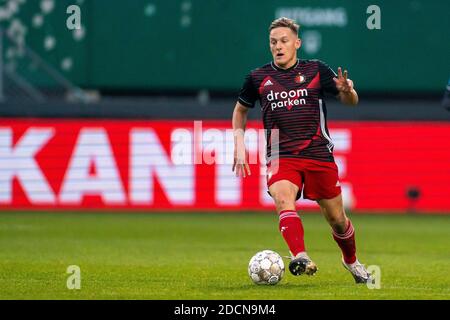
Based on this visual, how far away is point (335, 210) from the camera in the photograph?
1025cm

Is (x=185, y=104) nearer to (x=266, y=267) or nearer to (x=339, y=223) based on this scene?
(x=339, y=223)

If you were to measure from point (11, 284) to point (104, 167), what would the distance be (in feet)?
38.5

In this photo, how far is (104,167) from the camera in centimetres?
2181

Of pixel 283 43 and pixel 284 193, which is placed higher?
pixel 283 43

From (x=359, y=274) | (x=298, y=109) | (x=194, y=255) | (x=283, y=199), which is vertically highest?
(x=298, y=109)

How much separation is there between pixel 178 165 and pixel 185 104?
123 centimetres

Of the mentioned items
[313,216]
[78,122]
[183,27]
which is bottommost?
[313,216]

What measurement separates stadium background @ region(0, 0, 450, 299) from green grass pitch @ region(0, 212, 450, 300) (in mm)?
638

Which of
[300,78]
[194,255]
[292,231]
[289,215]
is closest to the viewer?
[292,231]

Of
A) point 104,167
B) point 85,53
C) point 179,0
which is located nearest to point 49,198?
point 104,167

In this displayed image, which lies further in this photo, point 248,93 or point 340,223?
point 248,93

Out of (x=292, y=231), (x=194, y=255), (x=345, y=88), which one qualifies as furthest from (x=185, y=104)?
(x=292, y=231)

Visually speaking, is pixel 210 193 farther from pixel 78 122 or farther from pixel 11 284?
pixel 11 284

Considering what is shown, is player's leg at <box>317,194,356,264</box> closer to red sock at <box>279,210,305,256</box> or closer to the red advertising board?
red sock at <box>279,210,305,256</box>
